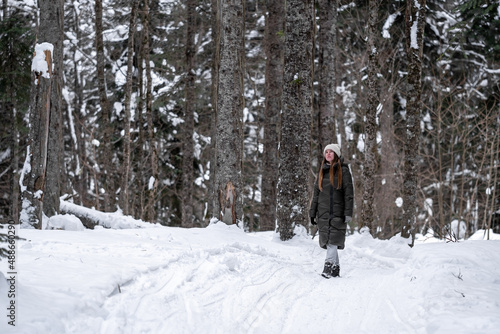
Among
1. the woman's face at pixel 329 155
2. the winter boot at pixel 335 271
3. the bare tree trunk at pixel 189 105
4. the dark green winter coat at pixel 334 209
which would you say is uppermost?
the bare tree trunk at pixel 189 105

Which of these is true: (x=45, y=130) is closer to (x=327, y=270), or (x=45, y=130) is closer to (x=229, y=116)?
(x=229, y=116)

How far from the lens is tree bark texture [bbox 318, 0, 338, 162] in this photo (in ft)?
44.3

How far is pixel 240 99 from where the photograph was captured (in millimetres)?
10062

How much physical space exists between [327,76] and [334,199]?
6.94m

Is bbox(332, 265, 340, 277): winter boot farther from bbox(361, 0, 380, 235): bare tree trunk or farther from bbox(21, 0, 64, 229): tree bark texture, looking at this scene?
bbox(21, 0, 64, 229): tree bark texture

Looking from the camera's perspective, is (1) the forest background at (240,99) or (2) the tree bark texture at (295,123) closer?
(1) the forest background at (240,99)

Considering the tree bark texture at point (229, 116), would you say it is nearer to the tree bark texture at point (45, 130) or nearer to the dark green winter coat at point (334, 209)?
the dark green winter coat at point (334, 209)

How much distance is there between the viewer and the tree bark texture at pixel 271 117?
1420cm

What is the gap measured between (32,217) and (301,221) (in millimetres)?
5339

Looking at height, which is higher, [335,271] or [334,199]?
[334,199]

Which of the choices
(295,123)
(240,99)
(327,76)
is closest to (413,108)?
(295,123)

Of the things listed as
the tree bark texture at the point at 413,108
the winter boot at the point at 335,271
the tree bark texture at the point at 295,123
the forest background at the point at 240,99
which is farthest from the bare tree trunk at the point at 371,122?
the winter boot at the point at 335,271

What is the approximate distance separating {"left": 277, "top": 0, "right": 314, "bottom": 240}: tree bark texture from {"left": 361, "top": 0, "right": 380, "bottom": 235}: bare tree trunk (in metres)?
3.01

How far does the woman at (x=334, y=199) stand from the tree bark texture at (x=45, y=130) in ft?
16.8
